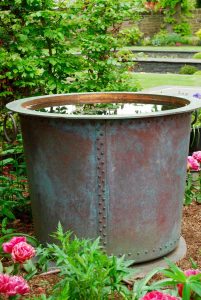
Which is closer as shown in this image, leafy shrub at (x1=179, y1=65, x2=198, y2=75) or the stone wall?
leafy shrub at (x1=179, y1=65, x2=198, y2=75)

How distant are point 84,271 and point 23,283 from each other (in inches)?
14.1

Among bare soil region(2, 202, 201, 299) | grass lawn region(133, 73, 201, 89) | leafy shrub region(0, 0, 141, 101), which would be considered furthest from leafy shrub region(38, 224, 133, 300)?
grass lawn region(133, 73, 201, 89)

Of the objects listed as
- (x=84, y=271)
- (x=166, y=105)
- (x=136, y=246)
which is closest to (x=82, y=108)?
(x=166, y=105)

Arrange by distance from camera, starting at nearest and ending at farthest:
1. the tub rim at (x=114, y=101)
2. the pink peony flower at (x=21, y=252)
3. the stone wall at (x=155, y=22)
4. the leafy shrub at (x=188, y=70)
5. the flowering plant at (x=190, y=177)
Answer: the pink peony flower at (x=21, y=252) → the tub rim at (x=114, y=101) → the flowering plant at (x=190, y=177) → the leafy shrub at (x=188, y=70) → the stone wall at (x=155, y=22)

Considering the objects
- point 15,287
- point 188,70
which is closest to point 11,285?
point 15,287

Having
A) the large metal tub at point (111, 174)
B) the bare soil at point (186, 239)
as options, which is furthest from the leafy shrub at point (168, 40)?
the large metal tub at point (111, 174)

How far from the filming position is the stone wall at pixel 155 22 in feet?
99.6

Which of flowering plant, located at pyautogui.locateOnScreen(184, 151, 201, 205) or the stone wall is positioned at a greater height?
flowering plant, located at pyautogui.locateOnScreen(184, 151, 201, 205)

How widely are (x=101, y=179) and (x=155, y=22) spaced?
29430 millimetres

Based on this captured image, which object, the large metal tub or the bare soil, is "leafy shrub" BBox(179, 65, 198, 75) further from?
the large metal tub

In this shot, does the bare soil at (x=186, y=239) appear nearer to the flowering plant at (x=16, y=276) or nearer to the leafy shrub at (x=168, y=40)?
the flowering plant at (x=16, y=276)

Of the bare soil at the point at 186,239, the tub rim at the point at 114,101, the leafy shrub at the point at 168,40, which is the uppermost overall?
the tub rim at the point at 114,101

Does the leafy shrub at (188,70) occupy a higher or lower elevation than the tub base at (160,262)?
lower

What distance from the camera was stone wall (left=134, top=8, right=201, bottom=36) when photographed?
30.4m
